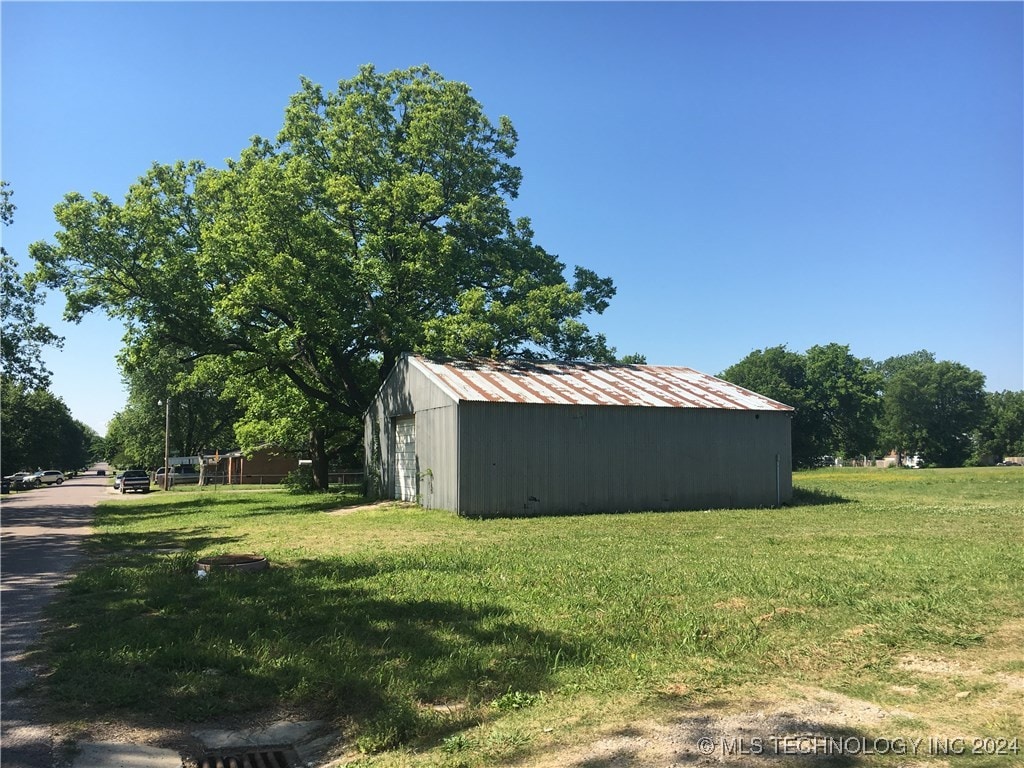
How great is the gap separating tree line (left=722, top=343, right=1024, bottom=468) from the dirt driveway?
246ft

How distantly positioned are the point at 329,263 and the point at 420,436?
882 centimetres

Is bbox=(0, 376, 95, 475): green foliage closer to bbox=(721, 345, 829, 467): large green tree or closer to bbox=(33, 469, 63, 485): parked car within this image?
bbox=(33, 469, 63, 485): parked car

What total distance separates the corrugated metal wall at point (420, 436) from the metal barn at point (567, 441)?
0.19ft

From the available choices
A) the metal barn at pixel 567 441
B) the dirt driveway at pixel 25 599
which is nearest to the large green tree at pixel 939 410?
the metal barn at pixel 567 441

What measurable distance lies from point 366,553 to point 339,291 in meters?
16.8

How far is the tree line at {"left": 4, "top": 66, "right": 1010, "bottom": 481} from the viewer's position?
25719 mm

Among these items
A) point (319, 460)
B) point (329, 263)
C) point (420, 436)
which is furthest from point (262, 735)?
point (319, 460)

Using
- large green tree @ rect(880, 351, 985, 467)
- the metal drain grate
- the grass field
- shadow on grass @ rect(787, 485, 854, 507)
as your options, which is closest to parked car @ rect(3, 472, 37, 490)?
the grass field

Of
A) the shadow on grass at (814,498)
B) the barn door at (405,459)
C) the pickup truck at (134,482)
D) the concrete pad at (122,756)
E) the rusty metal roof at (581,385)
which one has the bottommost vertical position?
the pickup truck at (134,482)

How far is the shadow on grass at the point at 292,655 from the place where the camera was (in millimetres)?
5145

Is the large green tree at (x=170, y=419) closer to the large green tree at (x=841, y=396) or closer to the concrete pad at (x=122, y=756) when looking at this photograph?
the concrete pad at (x=122, y=756)

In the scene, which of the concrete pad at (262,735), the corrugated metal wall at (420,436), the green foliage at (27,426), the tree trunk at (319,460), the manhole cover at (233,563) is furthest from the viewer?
the green foliage at (27,426)

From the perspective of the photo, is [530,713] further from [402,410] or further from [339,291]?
[339,291]

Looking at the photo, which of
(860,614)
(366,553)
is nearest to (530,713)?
(860,614)
